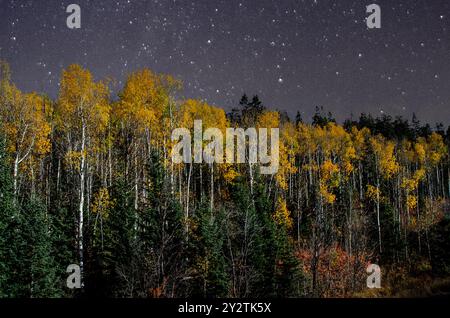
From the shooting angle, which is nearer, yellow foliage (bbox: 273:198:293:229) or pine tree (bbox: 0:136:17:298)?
pine tree (bbox: 0:136:17:298)

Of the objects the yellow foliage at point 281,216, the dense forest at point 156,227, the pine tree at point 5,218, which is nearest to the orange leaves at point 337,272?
the dense forest at point 156,227

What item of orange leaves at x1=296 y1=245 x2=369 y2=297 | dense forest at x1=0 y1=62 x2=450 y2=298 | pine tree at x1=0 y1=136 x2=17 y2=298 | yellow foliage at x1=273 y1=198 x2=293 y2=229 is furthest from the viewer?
yellow foliage at x1=273 y1=198 x2=293 y2=229

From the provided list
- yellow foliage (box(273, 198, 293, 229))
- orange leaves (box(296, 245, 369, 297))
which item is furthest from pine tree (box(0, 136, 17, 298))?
yellow foliage (box(273, 198, 293, 229))

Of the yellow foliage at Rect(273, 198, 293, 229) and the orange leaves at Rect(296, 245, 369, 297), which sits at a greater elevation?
the yellow foliage at Rect(273, 198, 293, 229)

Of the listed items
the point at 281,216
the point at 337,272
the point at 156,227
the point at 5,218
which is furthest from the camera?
the point at 281,216

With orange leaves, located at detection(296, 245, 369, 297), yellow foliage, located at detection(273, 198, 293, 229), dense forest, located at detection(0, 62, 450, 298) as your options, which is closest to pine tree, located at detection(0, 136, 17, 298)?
dense forest, located at detection(0, 62, 450, 298)

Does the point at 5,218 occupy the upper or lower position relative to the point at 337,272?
upper

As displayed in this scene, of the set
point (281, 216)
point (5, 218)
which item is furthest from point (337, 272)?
point (5, 218)

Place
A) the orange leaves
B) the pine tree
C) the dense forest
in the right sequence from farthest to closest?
1. the orange leaves
2. the dense forest
3. the pine tree

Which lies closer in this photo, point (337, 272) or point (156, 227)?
point (156, 227)

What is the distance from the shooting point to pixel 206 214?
915 inches

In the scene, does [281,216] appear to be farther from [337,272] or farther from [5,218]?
[5,218]

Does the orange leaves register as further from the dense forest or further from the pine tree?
the pine tree

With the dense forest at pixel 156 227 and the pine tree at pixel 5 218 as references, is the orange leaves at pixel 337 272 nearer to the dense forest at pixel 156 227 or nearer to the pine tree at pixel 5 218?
the dense forest at pixel 156 227
